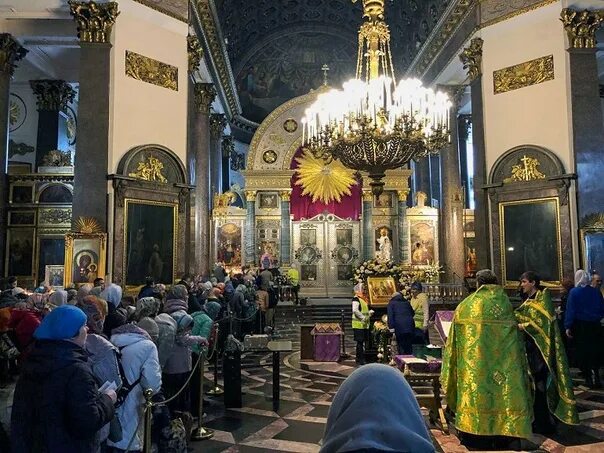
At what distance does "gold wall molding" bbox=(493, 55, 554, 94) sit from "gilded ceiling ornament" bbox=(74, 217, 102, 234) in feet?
35.2

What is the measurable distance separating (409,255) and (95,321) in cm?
1807

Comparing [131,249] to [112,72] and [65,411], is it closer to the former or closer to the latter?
[112,72]

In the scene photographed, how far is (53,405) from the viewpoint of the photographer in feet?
8.69

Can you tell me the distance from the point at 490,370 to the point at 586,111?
945 cm

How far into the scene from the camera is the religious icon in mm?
10773

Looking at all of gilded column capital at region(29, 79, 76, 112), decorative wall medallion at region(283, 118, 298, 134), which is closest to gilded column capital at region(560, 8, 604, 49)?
decorative wall medallion at region(283, 118, 298, 134)

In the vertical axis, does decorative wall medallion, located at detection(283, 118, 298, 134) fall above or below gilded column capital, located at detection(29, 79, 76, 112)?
above

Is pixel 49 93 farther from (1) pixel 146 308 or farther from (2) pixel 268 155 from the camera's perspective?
(1) pixel 146 308

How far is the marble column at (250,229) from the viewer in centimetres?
2188

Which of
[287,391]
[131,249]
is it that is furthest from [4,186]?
[287,391]

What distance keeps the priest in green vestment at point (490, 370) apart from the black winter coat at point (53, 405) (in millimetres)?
3954

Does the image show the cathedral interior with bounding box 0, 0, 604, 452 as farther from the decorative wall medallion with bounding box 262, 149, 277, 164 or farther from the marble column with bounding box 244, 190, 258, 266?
the decorative wall medallion with bounding box 262, 149, 277, 164

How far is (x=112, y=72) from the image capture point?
464 inches

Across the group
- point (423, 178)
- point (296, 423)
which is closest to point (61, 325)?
point (296, 423)
